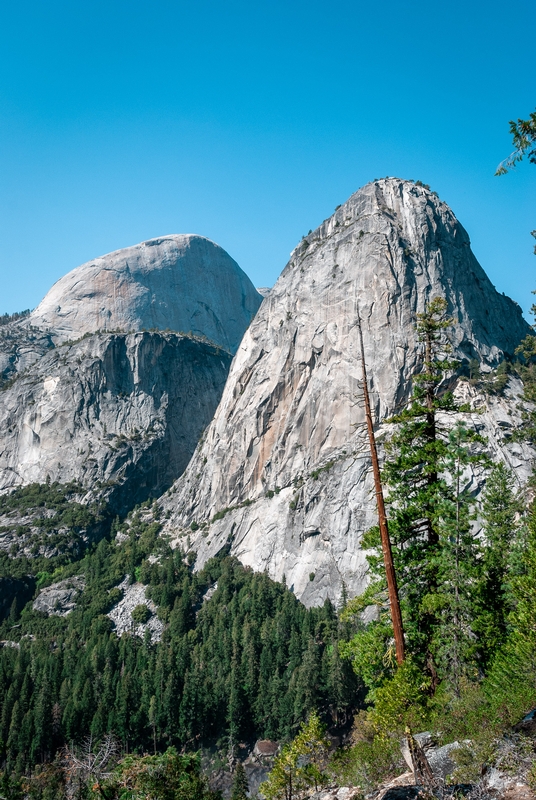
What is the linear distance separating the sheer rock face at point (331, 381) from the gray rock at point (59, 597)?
23.9m

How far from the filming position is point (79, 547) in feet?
425

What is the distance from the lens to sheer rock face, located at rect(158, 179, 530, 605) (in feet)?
320

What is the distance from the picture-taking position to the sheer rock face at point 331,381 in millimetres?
97688

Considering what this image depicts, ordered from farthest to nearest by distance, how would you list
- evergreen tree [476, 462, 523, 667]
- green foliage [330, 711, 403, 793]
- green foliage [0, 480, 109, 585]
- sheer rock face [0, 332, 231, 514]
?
sheer rock face [0, 332, 231, 514] → green foliage [0, 480, 109, 585] → evergreen tree [476, 462, 523, 667] → green foliage [330, 711, 403, 793]

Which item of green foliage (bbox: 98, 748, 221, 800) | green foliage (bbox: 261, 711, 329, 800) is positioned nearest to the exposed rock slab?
green foliage (bbox: 261, 711, 329, 800)

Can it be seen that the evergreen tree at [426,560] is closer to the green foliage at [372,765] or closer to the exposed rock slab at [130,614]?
the green foliage at [372,765]

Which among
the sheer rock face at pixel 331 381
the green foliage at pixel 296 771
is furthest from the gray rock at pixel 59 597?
the green foliage at pixel 296 771

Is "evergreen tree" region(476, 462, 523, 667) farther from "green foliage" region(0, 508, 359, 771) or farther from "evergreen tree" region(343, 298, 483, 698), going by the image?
"green foliage" region(0, 508, 359, 771)

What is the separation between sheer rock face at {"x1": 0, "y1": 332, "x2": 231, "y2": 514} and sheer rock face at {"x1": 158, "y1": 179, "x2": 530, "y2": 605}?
74.8ft

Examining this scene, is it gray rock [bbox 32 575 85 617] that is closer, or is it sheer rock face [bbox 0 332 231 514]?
gray rock [bbox 32 575 85 617]

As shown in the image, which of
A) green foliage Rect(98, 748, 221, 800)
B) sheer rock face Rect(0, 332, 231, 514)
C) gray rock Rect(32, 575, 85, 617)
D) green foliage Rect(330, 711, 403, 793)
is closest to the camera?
green foliage Rect(98, 748, 221, 800)

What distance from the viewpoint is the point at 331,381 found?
109125mm

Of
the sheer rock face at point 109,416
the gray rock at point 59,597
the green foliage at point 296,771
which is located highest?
the sheer rock face at point 109,416

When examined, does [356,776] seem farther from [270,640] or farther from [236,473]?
[236,473]
